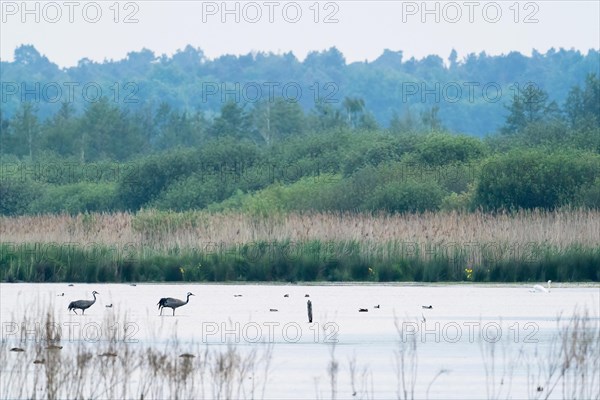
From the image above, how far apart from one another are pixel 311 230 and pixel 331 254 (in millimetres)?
1781

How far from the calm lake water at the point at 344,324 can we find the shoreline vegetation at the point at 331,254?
3.87 feet

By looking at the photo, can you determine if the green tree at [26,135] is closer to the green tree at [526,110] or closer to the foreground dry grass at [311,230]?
the green tree at [526,110]

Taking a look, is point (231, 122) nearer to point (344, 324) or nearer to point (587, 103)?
point (587, 103)

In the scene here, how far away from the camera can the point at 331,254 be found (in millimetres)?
27375

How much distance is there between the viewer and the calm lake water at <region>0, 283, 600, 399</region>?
43.4ft

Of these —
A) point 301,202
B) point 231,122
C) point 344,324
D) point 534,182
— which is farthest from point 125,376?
Result: point 231,122

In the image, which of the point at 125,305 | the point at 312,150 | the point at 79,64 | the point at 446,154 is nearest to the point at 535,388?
the point at 125,305

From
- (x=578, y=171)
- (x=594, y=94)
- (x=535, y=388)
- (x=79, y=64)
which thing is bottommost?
(x=535, y=388)

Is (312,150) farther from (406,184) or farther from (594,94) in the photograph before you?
(594,94)

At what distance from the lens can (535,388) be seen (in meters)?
12.4

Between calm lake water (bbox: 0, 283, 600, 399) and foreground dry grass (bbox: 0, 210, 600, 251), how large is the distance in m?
2.59

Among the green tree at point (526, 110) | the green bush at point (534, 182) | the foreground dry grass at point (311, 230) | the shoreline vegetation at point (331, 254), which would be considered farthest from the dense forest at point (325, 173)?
the shoreline vegetation at point (331, 254)

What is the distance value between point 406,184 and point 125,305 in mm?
20107

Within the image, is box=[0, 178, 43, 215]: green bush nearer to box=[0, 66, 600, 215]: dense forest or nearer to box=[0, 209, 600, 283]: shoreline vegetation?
box=[0, 66, 600, 215]: dense forest
